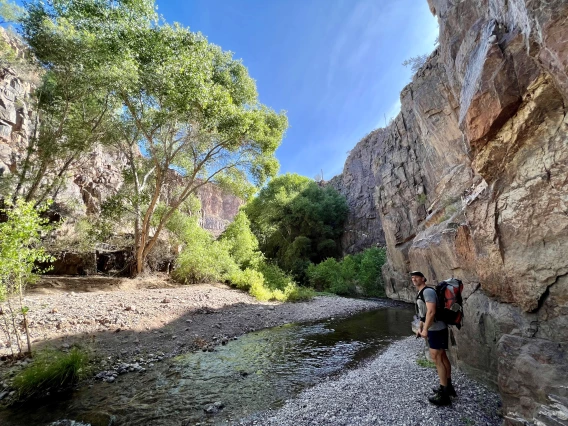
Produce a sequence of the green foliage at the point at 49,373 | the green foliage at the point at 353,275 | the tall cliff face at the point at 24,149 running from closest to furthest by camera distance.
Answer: the green foliage at the point at 49,373 < the tall cliff face at the point at 24,149 < the green foliage at the point at 353,275

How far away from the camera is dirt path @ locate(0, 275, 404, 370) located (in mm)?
7069

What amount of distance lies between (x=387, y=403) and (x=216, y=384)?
3346 mm

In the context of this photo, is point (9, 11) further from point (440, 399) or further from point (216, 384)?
point (440, 399)

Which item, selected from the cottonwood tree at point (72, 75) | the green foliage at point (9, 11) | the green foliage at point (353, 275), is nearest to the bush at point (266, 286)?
the green foliage at point (353, 275)

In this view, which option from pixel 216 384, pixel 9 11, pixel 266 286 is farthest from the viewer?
pixel 266 286

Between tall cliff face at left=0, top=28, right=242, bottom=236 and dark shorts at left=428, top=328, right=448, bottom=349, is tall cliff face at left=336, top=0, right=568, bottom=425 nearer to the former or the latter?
dark shorts at left=428, top=328, right=448, bottom=349

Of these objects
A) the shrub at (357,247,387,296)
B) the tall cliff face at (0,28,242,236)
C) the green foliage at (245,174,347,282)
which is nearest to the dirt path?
the tall cliff face at (0,28,242,236)

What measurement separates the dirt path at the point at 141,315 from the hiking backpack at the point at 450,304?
254 inches

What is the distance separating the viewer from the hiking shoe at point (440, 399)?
382 cm

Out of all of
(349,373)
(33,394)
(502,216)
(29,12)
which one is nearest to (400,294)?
(349,373)

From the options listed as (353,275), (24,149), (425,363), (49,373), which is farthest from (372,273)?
(24,149)

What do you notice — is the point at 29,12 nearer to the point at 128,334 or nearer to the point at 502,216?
the point at 128,334

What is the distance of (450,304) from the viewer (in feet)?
13.5

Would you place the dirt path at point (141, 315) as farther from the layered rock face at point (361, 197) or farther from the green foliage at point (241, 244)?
the layered rock face at point (361, 197)
